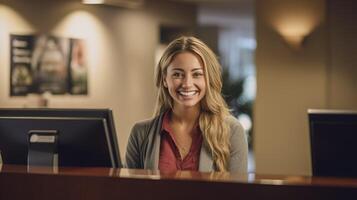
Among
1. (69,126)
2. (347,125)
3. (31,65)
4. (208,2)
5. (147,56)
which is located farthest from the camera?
(208,2)

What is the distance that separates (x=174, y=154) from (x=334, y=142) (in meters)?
0.55

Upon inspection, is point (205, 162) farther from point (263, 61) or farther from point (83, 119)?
point (263, 61)

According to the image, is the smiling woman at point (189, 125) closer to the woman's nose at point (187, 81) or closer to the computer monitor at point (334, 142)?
the woman's nose at point (187, 81)

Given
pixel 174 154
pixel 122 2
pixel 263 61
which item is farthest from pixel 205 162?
pixel 122 2

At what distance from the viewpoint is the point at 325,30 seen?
18.9 ft

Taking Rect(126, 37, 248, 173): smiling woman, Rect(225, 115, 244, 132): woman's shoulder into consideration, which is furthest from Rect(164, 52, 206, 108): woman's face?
Rect(225, 115, 244, 132): woman's shoulder

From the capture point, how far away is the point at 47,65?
5910 millimetres

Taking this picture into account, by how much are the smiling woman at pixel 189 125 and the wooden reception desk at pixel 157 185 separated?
0.49m

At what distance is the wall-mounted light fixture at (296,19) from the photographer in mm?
5785

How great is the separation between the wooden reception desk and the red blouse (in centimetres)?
47

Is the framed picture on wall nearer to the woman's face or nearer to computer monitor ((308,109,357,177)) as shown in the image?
the woman's face

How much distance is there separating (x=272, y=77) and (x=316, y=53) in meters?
0.45

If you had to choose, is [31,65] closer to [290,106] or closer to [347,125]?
[290,106]

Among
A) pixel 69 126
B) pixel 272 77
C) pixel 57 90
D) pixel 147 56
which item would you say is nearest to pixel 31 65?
pixel 57 90
